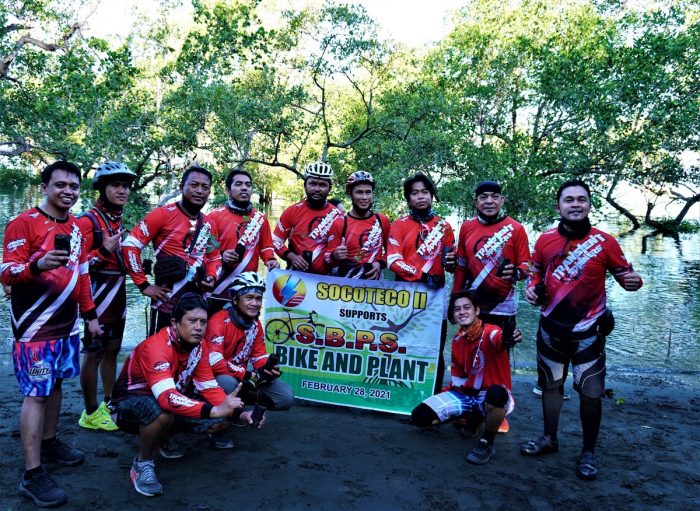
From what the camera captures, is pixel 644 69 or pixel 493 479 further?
pixel 644 69

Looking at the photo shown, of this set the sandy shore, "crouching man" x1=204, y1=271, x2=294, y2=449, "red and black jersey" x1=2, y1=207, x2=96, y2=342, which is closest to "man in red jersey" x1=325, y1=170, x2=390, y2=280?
"crouching man" x1=204, y1=271, x2=294, y2=449

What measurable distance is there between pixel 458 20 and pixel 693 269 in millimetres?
13527

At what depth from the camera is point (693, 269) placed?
2166cm

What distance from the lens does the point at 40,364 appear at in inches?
147

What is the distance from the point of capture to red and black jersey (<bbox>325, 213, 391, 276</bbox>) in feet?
18.8

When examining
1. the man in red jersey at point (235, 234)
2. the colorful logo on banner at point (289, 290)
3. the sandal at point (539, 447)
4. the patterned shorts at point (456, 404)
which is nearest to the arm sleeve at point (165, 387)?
the man in red jersey at point (235, 234)

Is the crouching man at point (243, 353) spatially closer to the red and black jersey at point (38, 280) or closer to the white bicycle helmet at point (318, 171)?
the red and black jersey at point (38, 280)

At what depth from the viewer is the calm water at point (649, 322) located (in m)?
9.42

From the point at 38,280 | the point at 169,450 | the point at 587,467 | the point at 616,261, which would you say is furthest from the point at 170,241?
the point at 587,467

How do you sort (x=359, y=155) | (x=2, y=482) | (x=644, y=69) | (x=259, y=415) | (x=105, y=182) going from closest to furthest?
(x=259, y=415), (x=2, y=482), (x=105, y=182), (x=644, y=69), (x=359, y=155)

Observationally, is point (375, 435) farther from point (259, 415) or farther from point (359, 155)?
point (359, 155)

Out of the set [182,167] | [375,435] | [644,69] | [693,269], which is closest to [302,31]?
[182,167]

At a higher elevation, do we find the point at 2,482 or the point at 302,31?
the point at 302,31

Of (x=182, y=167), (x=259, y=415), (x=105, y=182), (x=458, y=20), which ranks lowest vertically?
(x=259, y=415)
